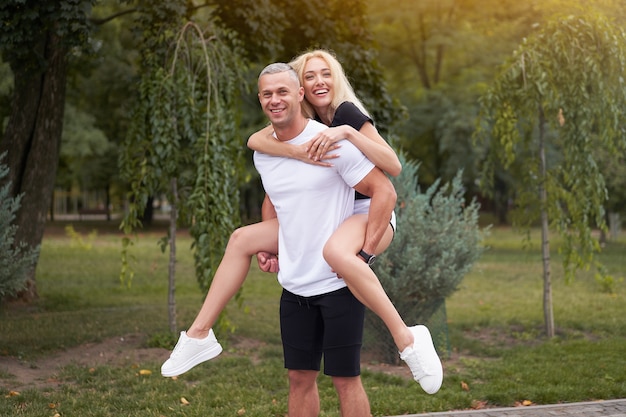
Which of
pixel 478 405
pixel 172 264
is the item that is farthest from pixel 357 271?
pixel 172 264

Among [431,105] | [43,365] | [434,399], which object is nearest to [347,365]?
[434,399]

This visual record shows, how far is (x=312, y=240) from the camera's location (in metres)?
3.47

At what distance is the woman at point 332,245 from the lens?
10.9ft

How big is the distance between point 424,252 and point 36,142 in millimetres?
5705

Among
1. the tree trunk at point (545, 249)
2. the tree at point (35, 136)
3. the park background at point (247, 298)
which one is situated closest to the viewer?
→ the park background at point (247, 298)

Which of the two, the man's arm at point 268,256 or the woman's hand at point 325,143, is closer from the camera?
the woman's hand at point 325,143

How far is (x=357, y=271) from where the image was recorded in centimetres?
329

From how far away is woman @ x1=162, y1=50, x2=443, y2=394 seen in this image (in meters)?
3.32

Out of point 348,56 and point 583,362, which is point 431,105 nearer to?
point 348,56

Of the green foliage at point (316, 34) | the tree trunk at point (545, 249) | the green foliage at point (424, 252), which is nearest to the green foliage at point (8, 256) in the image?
the green foliage at point (424, 252)

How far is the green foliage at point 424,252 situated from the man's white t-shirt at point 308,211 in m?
4.11

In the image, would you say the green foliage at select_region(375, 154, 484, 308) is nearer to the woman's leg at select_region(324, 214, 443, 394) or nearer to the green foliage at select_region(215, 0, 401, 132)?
A: the green foliage at select_region(215, 0, 401, 132)

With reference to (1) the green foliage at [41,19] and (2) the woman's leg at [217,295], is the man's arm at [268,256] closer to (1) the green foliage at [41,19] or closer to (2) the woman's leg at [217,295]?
(2) the woman's leg at [217,295]

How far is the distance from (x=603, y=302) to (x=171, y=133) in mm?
7543
